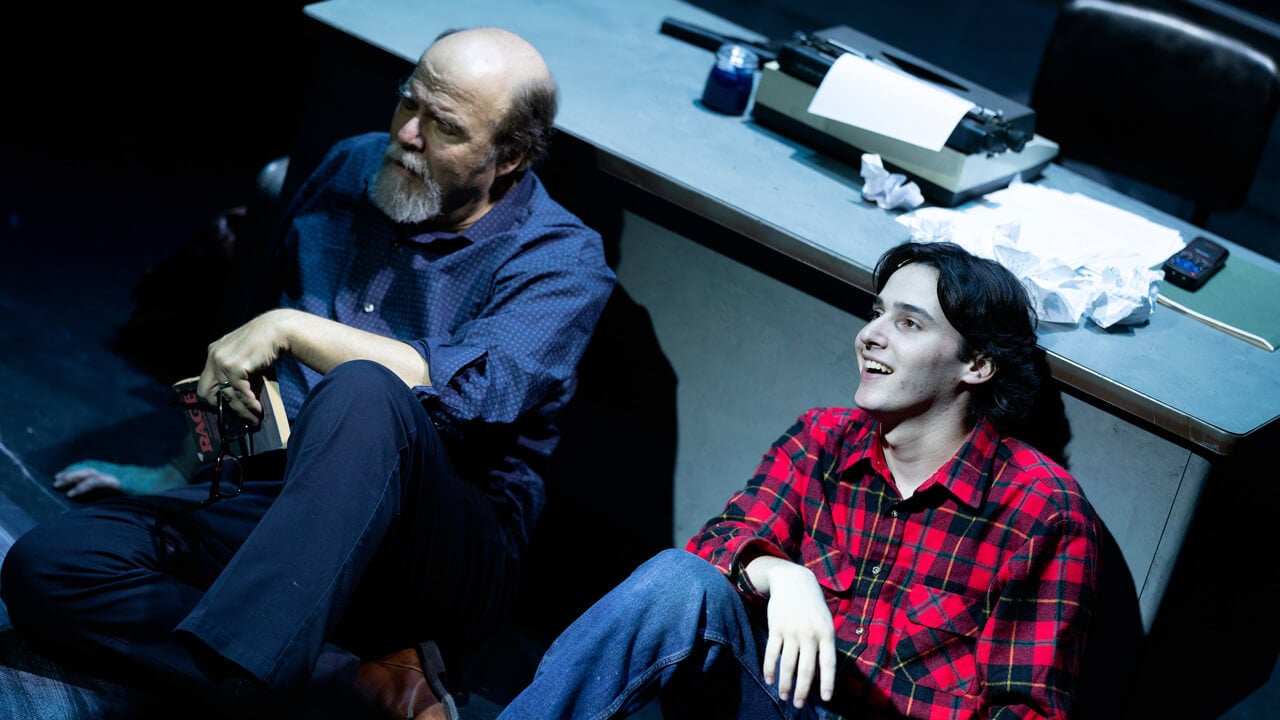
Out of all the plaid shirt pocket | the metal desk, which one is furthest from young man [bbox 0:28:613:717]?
the plaid shirt pocket

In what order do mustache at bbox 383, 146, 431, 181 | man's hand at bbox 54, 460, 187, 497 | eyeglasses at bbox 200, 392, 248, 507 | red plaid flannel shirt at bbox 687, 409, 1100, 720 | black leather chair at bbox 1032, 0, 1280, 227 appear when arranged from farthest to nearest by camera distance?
1. black leather chair at bbox 1032, 0, 1280, 227
2. man's hand at bbox 54, 460, 187, 497
3. mustache at bbox 383, 146, 431, 181
4. eyeglasses at bbox 200, 392, 248, 507
5. red plaid flannel shirt at bbox 687, 409, 1100, 720

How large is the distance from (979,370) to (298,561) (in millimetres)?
964

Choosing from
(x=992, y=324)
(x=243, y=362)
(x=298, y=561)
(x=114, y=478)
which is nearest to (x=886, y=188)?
(x=992, y=324)

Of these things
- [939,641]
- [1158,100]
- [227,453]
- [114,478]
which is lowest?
[114,478]

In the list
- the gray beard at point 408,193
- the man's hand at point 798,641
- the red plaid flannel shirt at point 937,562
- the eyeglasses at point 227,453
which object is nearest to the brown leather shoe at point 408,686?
the eyeglasses at point 227,453

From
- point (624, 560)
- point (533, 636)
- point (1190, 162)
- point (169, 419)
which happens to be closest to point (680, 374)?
point (624, 560)

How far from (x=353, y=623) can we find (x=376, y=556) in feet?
0.73

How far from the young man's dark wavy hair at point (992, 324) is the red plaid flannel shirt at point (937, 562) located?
59 millimetres

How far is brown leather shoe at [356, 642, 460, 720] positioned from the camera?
6.38 ft

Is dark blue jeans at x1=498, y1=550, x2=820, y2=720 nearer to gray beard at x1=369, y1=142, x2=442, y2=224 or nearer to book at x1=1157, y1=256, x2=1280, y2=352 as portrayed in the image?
gray beard at x1=369, y1=142, x2=442, y2=224

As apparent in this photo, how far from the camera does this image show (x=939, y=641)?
1.76 meters

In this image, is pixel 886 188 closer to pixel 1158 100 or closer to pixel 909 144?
pixel 909 144

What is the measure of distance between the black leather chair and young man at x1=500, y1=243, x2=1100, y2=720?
1.40 metres

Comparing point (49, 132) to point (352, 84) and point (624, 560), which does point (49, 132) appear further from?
point (624, 560)
